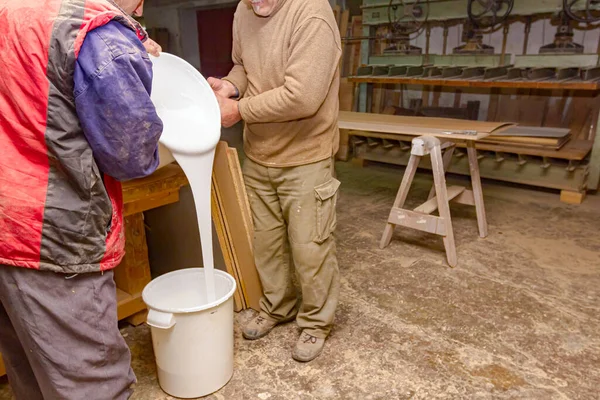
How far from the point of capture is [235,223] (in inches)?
78.2

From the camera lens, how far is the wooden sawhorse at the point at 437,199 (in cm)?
250

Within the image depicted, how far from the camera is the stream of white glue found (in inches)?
55.6

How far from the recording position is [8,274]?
963 mm

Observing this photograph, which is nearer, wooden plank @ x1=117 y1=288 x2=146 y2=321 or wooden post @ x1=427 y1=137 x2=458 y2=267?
wooden plank @ x1=117 y1=288 x2=146 y2=321

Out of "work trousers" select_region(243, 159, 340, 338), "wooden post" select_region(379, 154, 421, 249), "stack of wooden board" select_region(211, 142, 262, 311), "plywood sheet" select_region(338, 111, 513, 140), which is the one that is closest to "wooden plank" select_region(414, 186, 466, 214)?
"wooden post" select_region(379, 154, 421, 249)

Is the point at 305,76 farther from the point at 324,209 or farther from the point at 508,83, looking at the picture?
the point at 508,83

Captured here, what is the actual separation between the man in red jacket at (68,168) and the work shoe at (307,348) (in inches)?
33.1

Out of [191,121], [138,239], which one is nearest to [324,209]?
[191,121]

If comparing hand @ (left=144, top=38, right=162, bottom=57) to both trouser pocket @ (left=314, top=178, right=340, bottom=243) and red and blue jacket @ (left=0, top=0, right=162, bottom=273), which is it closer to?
red and blue jacket @ (left=0, top=0, right=162, bottom=273)

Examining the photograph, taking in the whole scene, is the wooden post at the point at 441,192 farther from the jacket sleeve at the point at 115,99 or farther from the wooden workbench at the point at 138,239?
the jacket sleeve at the point at 115,99

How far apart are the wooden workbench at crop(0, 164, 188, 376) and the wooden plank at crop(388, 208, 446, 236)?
55.1 inches

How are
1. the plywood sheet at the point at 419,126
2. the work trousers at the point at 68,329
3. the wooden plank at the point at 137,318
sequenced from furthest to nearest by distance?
the plywood sheet at the point at 419,126 < the wooden plank at the point at 137,318 < the work trousers at the point at 68,329

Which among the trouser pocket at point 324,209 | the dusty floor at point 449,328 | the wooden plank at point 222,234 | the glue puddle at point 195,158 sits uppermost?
the glue puddle at point 195,158

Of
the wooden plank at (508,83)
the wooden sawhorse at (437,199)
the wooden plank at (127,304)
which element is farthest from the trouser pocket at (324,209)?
the wooden plank at (508,83)
